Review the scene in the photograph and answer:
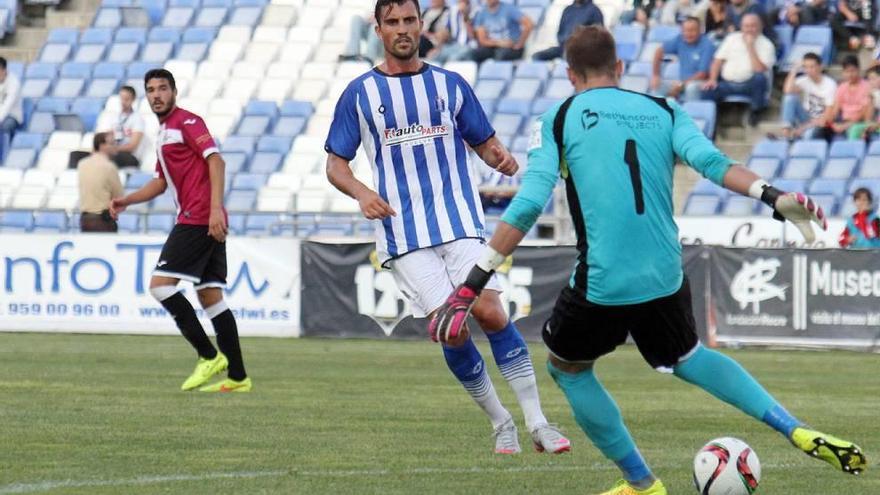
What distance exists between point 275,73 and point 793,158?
9.19m

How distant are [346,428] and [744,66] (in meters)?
13.9

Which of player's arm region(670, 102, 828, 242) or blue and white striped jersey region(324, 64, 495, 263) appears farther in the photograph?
blue and white striped jersey region(324, 64, 495, 263)

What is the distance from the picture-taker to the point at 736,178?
6.38 metres

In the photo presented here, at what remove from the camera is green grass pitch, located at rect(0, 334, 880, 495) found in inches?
298

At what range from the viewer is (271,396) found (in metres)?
12.0

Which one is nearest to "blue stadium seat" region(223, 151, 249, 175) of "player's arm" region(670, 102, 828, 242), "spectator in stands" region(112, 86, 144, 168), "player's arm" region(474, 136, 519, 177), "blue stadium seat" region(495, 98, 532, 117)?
"spectator in stands" region(112, 86, 144, 168)

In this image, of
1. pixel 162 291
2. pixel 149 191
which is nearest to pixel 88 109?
pixel 149 191

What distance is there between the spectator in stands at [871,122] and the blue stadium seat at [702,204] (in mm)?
1738

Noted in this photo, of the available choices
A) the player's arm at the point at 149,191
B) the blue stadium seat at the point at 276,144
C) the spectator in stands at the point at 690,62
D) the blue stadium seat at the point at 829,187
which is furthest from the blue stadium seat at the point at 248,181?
the player's arm at the point at 149,191

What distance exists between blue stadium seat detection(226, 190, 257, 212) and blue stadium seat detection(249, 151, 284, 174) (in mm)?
686

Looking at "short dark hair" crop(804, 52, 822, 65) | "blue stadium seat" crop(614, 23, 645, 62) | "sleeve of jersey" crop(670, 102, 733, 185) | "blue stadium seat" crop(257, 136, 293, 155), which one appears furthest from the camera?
"blue stadium seat" crop(257, 136, 293, 155)

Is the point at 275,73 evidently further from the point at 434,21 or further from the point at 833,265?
the point at 833,265

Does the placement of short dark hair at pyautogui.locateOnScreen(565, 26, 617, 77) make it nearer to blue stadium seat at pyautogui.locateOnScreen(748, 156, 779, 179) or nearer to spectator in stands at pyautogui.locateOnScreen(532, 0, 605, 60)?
blue stadium seat at pyautogui.locateOnScreen(748, 156, 779, 179)

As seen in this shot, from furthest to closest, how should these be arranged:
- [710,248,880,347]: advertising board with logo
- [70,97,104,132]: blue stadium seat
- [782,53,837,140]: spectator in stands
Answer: [70,97,104,132]: blue stadium seat
[782,53,837,140]: spectator in stands
[710,248,880,347]: advertising board with logo
